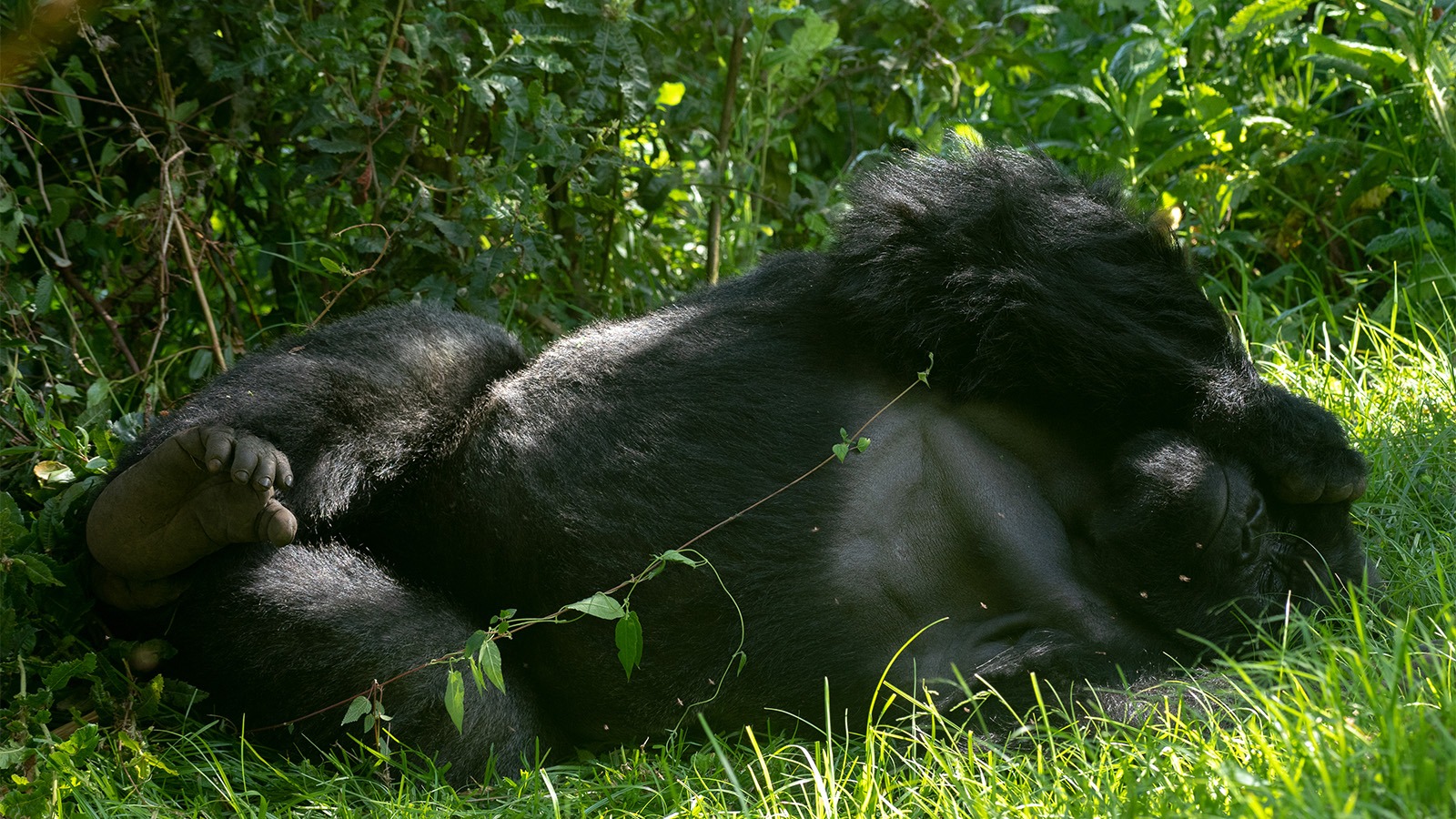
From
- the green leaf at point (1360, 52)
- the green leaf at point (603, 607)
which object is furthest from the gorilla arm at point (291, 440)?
the green leaf at point (1360, 52)

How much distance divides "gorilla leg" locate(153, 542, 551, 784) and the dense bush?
14 centimetres

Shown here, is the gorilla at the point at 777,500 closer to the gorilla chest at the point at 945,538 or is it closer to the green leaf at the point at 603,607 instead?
the gorilla chest at the point at 945,538

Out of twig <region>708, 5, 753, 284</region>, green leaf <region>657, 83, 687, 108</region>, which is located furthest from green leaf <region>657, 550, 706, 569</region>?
green leaf <region>657, 83, 687, 108</region>

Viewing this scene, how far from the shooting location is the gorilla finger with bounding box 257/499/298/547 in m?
2.07

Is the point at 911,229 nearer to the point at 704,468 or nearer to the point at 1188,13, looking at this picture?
the point at 704,468

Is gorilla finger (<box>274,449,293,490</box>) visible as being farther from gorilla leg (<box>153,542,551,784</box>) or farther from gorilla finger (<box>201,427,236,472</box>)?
gorilla leg (<box>153,542,551,784</box>)

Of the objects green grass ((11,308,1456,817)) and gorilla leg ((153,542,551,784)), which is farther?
gorilla leg ((153,542,551,784))

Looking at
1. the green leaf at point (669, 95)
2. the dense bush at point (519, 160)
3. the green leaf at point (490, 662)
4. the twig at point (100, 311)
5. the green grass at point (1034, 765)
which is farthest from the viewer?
the green leaf at point (669, 95)

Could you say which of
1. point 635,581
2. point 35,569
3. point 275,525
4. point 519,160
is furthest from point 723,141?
point 35,569

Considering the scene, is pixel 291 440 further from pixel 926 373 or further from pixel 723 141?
pixel 723 141

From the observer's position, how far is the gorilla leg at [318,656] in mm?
2160

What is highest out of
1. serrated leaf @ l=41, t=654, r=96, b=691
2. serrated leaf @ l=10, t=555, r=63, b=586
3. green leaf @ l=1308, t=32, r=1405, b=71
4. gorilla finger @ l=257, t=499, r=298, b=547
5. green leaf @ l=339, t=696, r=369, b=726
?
green leaf @ l=1308, t=32, r=1405, b=71

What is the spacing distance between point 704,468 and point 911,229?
672 mm

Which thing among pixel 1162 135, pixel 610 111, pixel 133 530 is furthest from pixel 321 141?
pixel 1162 135
